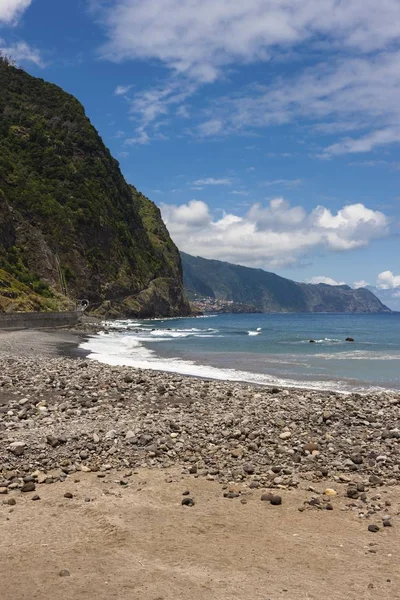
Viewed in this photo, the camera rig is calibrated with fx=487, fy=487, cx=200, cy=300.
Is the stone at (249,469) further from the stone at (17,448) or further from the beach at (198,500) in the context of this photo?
the stone at (17,448)

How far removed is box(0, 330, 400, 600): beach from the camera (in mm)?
6324

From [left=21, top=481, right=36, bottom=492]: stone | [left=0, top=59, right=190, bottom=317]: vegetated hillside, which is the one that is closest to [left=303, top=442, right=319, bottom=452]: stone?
[left=21, top=481, right=36, bottom=492]: stone

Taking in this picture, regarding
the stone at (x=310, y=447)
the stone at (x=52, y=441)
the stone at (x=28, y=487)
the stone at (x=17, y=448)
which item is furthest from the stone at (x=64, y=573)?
the stone at (x=310, y=447)

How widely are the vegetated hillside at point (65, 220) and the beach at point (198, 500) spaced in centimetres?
5838

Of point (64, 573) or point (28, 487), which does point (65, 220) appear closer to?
point (28, 487)

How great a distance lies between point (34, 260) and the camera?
3590 inches

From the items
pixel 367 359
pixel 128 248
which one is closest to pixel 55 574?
pixel 367 359

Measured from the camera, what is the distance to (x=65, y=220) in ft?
373

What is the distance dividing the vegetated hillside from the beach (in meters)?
58.4

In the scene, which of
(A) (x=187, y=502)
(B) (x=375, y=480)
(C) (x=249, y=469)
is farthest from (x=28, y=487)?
(B) (x=375, y=480)

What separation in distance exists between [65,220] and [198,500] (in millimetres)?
111588

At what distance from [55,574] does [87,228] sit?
393 ft

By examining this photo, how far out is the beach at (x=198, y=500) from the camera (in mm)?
6324

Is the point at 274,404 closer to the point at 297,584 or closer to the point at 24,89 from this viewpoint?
the point at 297,584
